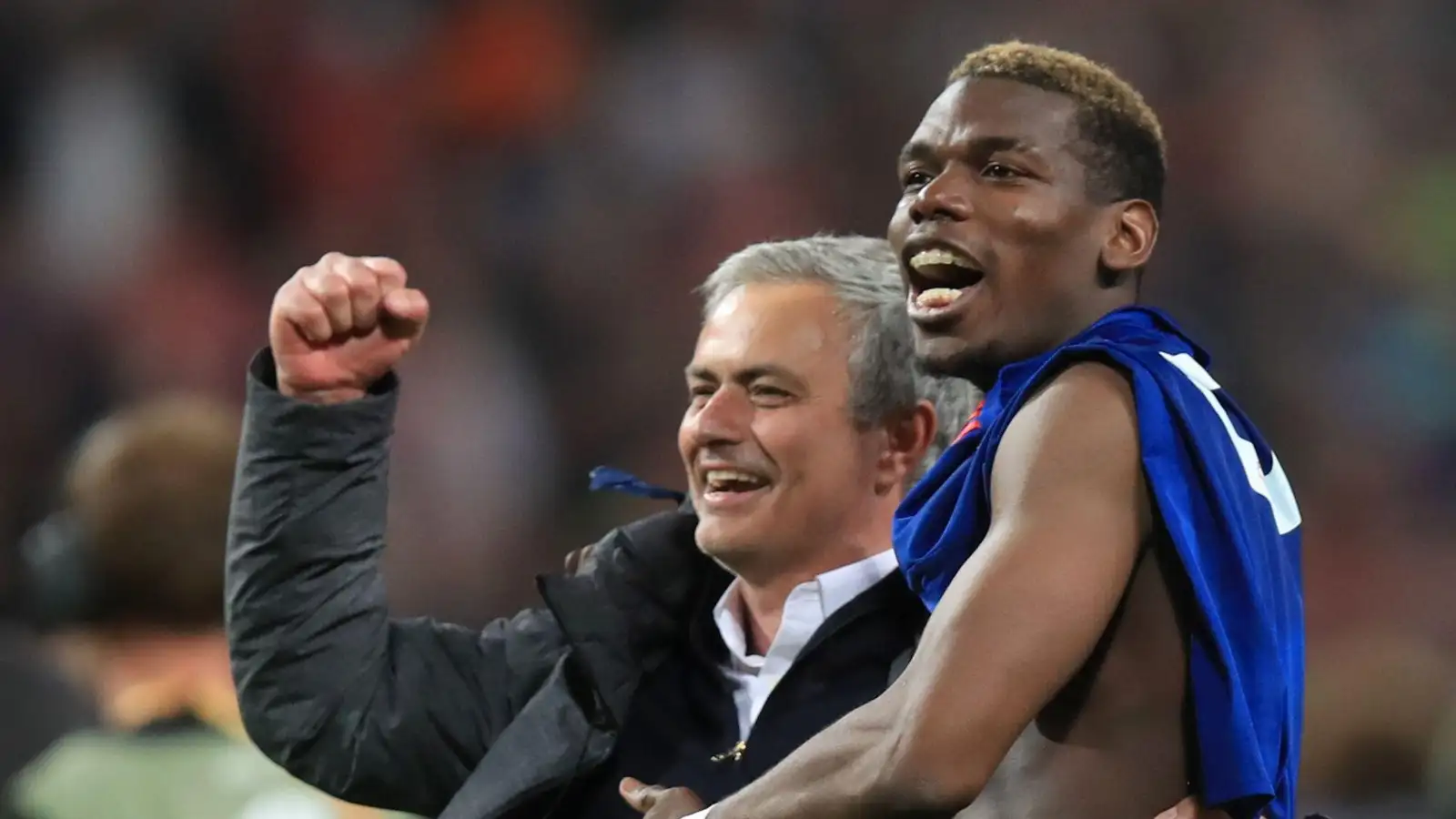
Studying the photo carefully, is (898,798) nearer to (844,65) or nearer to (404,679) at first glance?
(404,679)

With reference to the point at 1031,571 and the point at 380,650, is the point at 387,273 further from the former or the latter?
the point at 1031,571

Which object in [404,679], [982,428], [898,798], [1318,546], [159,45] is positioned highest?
[159,45]

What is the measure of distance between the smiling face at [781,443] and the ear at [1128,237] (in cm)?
73

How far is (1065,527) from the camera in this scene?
1.45 meters

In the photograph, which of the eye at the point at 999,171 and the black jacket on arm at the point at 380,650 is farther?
the black jacket on arm at the point at 380,650

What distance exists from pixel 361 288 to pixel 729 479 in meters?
0.54

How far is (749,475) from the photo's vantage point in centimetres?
240

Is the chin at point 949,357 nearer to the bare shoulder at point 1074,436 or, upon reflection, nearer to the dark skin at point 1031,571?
the dark skin at point 1031,571

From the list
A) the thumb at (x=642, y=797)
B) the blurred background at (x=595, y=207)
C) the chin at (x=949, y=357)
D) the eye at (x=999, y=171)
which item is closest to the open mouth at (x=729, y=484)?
the thumb at (x=642, y=797)

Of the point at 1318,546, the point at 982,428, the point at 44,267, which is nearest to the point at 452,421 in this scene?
the point at 44,267

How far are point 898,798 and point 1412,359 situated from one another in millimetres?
3479

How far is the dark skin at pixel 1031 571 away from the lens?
1421mm

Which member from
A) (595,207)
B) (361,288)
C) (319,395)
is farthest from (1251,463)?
(595,207)

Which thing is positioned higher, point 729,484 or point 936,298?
point 936,298
